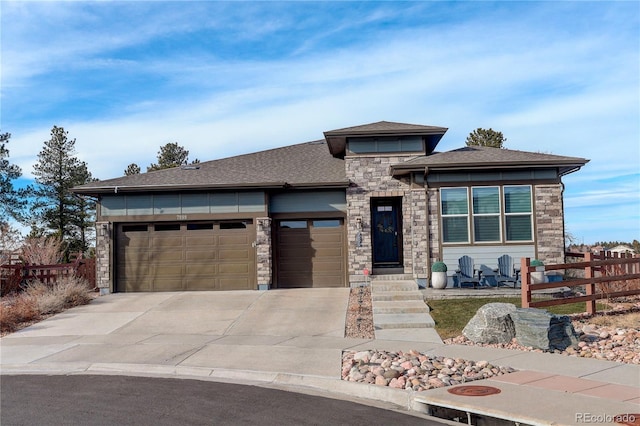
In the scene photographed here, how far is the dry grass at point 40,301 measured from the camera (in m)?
15.0

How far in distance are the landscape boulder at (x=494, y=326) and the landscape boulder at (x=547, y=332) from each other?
40 centimetres

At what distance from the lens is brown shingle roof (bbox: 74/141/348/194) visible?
62.9 feet

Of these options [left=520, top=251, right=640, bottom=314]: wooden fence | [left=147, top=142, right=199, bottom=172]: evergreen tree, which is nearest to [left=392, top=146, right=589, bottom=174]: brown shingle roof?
[left=520, top=251, right=640, bottom=314]: wooden fence

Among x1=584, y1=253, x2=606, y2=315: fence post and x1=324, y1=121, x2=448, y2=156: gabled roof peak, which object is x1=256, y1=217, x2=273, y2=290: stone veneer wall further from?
x1=584, y1=253, x2=606, y2=315: fence post

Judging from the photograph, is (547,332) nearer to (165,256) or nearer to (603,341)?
(603,341)

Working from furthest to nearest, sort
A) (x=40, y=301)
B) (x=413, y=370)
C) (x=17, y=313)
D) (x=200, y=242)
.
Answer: (x=200, y=242) < (x=40, y=301) < (x=17, y=313) < (x=413, y=370)

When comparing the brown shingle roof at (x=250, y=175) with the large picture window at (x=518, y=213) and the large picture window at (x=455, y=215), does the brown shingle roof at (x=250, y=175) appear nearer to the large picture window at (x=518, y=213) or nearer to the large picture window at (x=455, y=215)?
the large picture window at (x=455, y=215)

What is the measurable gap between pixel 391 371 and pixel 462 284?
8804 mm

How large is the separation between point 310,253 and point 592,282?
9.33m

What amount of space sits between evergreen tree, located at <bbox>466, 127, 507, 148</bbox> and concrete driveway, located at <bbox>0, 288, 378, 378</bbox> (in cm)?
1832

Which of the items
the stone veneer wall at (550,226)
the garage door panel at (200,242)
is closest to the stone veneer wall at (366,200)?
the stone veneer wall at (550,226)

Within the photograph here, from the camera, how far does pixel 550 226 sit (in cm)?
1753

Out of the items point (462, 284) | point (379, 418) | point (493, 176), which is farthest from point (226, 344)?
point (493, 176)

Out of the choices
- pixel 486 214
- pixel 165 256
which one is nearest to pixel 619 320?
pixel 486 214
